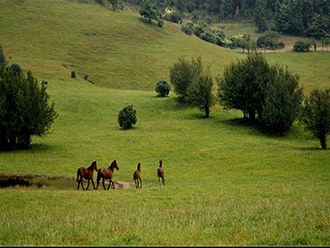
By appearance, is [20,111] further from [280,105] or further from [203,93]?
[280,105]

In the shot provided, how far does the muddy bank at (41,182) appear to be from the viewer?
2338 cm

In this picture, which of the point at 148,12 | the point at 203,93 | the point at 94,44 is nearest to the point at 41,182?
the point at 203,93

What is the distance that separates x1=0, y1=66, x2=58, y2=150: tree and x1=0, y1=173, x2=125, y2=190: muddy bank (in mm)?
11701

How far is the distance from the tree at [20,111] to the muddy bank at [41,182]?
38.4 ft

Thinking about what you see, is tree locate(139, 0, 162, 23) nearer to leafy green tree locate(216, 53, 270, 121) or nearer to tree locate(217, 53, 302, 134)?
tree locate(217, 53, 302, 134)

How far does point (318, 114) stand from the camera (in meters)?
36.0

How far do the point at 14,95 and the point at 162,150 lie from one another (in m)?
20.6

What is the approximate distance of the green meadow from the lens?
828 cm

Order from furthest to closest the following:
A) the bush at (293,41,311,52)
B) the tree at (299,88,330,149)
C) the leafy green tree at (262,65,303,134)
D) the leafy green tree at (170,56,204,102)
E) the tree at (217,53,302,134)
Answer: the bush at (293,41,311,52) → the leafy green tree at (170,56,204,102) → the tree at (217,53,302,134) → the leafy green tree at (262,65,303,134) → the tree at (299,88,330,149)

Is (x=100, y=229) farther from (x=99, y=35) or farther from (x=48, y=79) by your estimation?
(x=99, y=35)

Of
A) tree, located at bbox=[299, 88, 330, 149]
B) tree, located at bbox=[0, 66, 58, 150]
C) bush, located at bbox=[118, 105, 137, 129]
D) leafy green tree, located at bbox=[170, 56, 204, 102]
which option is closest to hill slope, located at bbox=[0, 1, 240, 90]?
leafy green tree, located at bbox=[170, 56, 204, 102]

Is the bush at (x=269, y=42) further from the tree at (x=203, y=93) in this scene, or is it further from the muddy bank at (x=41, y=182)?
the muddy bank at (x=41, y=182)

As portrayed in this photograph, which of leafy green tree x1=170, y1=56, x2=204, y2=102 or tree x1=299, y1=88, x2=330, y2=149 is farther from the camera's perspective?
leafy green tree x1=170, y1=56, x2=204, y2=102

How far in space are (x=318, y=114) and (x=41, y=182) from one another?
106 ft
